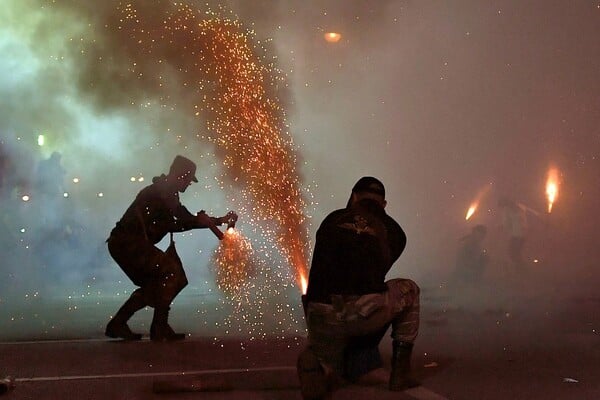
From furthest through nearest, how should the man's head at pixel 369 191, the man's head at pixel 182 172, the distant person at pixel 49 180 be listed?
the distant person at pixel 49 180 < the man's head at pixel 182 172 < the man's head at pixel 369 191

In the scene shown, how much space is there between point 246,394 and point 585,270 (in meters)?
10.6

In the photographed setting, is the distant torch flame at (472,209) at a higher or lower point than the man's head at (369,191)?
higher

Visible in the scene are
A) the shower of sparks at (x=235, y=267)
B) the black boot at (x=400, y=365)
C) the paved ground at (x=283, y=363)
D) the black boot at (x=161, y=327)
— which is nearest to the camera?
the black boot at (x=400, y=365)

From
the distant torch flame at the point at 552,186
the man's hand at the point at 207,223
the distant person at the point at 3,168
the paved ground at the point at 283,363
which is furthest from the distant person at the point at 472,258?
the distant person at the point at 3,168

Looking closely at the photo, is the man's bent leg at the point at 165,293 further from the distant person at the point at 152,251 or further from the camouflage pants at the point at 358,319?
the camouflage pants at the point at 358,319

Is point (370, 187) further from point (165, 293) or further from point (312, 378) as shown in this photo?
point (165, 293)

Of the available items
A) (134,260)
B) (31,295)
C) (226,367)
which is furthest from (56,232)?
(226,367)

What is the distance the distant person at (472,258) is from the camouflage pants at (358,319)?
9547mm

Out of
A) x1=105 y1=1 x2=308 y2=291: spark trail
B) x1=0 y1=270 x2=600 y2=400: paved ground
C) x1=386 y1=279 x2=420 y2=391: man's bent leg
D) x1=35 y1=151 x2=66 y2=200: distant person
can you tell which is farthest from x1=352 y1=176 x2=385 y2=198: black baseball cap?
x1=35 y1=151 x2=66 y2=200: distant person

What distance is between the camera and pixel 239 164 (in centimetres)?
1118

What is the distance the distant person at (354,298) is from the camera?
4.25 m

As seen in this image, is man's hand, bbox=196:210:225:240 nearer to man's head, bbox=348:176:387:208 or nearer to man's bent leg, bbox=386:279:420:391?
man's head, bbox=348:176:387:208

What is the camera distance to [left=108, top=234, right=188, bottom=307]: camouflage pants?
7.02 m

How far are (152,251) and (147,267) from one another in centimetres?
12
